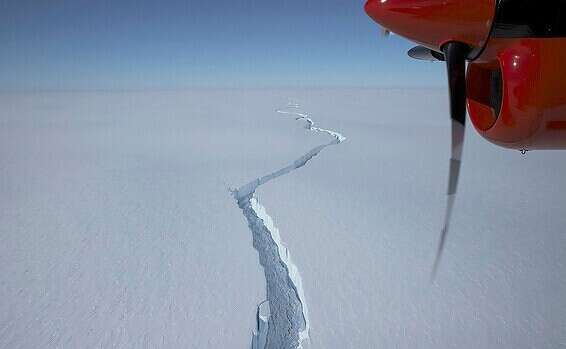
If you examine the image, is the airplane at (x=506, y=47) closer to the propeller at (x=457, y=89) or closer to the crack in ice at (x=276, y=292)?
the propeller at (x=457, y=89)

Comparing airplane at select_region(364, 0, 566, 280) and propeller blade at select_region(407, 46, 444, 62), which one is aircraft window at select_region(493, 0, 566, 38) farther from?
propeller blade at select_region(407, 46, 444, 62)

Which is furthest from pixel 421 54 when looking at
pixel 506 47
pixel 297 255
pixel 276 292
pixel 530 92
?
pixel 276 292

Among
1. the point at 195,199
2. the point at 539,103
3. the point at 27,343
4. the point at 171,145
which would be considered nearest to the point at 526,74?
the point at 539,103

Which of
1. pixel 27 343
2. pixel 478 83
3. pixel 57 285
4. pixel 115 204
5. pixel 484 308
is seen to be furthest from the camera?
pixel 115 204

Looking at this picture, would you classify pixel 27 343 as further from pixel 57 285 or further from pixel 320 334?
pixel 320 334

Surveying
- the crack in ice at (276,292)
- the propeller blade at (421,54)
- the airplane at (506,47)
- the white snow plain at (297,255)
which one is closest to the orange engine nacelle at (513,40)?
the airplane at (506,47)

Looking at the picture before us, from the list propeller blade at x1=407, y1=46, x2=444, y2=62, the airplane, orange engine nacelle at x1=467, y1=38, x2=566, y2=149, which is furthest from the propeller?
propeller blade at x1=407, y1=46, x2=444, y2=62
